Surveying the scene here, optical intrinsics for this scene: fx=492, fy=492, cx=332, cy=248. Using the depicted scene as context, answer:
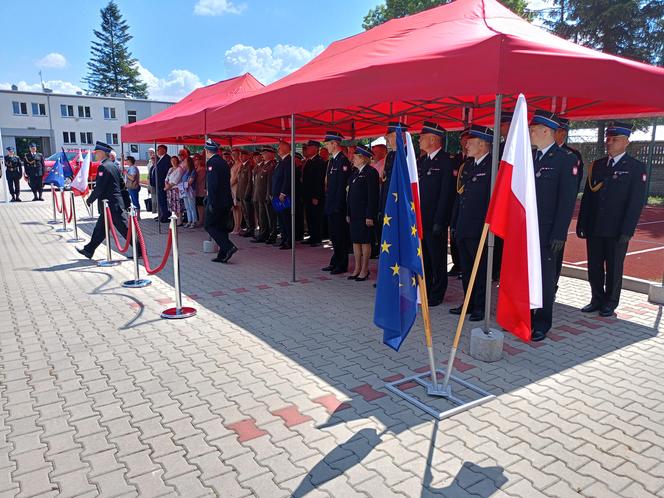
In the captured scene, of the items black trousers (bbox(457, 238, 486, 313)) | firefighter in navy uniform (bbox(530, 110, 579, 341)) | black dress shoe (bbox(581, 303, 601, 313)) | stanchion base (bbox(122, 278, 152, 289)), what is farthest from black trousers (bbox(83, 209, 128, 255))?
black dress shoe (bbox(581, 303, 601, 313))

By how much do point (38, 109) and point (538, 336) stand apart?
5916 cm

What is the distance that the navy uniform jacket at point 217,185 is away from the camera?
26.1 ft

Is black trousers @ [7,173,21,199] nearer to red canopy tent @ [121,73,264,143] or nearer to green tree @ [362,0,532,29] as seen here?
red canopy tent @ [121,73,264,143]

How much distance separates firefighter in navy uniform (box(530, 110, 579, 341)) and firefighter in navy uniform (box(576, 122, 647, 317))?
1.01 m

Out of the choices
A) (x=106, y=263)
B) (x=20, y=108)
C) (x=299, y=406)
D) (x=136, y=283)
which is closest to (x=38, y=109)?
(x=20, y=108)

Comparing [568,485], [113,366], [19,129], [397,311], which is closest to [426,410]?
[397,311]

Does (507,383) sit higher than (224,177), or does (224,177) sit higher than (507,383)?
(224,177)

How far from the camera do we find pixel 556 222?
15.1ft

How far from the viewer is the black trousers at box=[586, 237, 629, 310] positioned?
17.9 ft

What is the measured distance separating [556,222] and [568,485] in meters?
2.63

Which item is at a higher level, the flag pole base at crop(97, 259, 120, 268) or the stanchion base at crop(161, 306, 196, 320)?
the flag pole base at crop(97, 259, 120, 268)

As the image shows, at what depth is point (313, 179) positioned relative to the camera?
957cm

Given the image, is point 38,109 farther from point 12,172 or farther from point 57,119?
point 12,172

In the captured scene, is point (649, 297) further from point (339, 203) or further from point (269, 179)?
point (269, 179)
